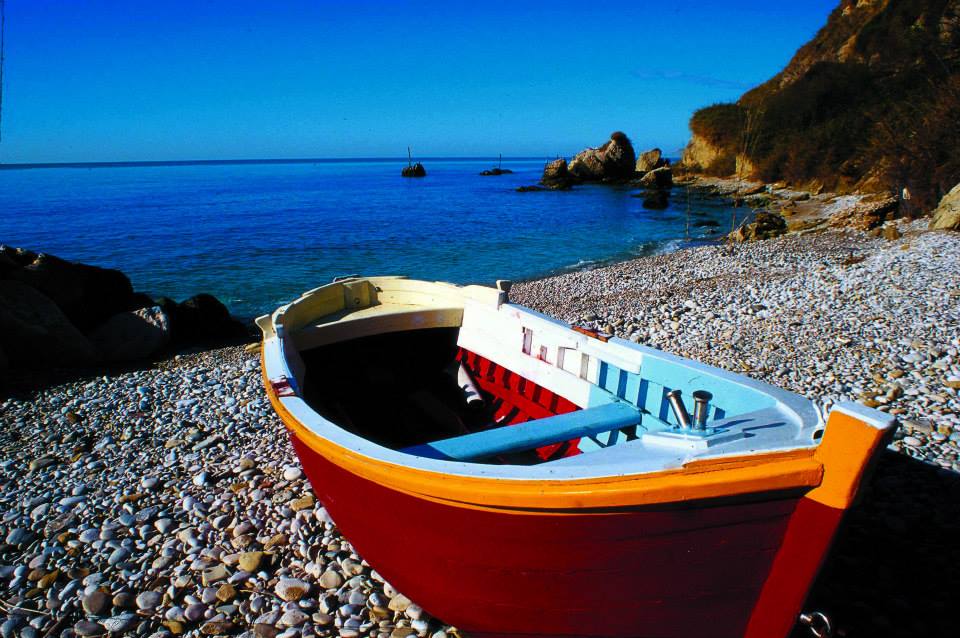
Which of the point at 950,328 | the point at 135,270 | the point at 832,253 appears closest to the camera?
the point at 950,328

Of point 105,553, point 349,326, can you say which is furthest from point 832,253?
point 105,553

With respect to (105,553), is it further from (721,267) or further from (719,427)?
(721,267)

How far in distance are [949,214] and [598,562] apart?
18.0 m

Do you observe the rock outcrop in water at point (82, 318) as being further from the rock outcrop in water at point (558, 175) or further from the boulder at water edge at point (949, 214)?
the rock outcrop in water at point (558, 175)

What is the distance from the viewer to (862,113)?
119 ft

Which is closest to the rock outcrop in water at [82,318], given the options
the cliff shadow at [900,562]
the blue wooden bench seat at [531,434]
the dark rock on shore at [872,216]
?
the blue wooden bench seat at [531,434]

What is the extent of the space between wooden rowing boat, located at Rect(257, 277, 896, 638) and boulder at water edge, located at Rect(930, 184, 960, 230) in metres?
15.9

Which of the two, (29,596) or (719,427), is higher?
(719,427)

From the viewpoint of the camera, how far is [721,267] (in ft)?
53.9

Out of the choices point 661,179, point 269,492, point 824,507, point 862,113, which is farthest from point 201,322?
point 661,179

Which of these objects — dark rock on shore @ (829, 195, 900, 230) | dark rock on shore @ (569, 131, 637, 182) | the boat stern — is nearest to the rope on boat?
the boat stern

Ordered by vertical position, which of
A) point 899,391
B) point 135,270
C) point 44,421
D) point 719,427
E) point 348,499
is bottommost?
point 135,270

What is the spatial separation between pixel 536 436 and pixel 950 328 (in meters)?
8.13

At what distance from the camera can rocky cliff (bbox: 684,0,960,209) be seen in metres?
19.0
